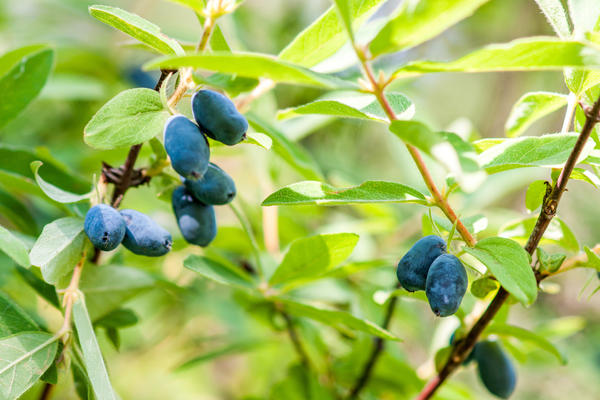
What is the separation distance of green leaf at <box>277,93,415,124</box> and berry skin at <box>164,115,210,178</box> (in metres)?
0.12

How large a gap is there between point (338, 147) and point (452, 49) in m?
0.73

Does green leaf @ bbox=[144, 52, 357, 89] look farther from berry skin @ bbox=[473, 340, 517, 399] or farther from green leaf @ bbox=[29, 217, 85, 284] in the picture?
berry skin @ bbox=[473, 340, 517, 399]

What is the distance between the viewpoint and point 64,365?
2.19 feet

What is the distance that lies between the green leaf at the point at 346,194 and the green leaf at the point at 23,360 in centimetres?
28

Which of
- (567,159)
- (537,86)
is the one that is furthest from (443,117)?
(567,159)

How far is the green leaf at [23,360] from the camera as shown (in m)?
0.58

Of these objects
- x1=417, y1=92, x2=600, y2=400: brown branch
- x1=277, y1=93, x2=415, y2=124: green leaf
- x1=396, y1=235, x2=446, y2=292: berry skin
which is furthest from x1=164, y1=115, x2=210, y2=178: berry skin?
x1=417, y1=92, x2=600, y2=400: brown branch

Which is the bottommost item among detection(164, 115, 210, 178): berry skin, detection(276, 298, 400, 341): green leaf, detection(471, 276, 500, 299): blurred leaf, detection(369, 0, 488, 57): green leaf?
detection(276, 298, 400, 341): green leaf

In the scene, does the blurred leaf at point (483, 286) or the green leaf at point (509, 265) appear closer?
the green leaf at point (509, 265)

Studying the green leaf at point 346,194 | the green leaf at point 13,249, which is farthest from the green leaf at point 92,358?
the green leaf at point 346,194

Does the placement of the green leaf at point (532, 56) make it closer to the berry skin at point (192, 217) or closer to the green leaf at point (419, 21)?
the green leaf at point (419, 21)

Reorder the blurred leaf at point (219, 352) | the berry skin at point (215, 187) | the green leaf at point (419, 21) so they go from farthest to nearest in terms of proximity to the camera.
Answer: the blurred leaf at point (219, 352) < the berry skin at point (215, 187) < the green leaf at point (419, 21)

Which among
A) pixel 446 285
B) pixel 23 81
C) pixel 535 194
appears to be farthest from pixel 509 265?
pixel 23 81

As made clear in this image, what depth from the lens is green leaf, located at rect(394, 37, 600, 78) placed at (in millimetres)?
465
